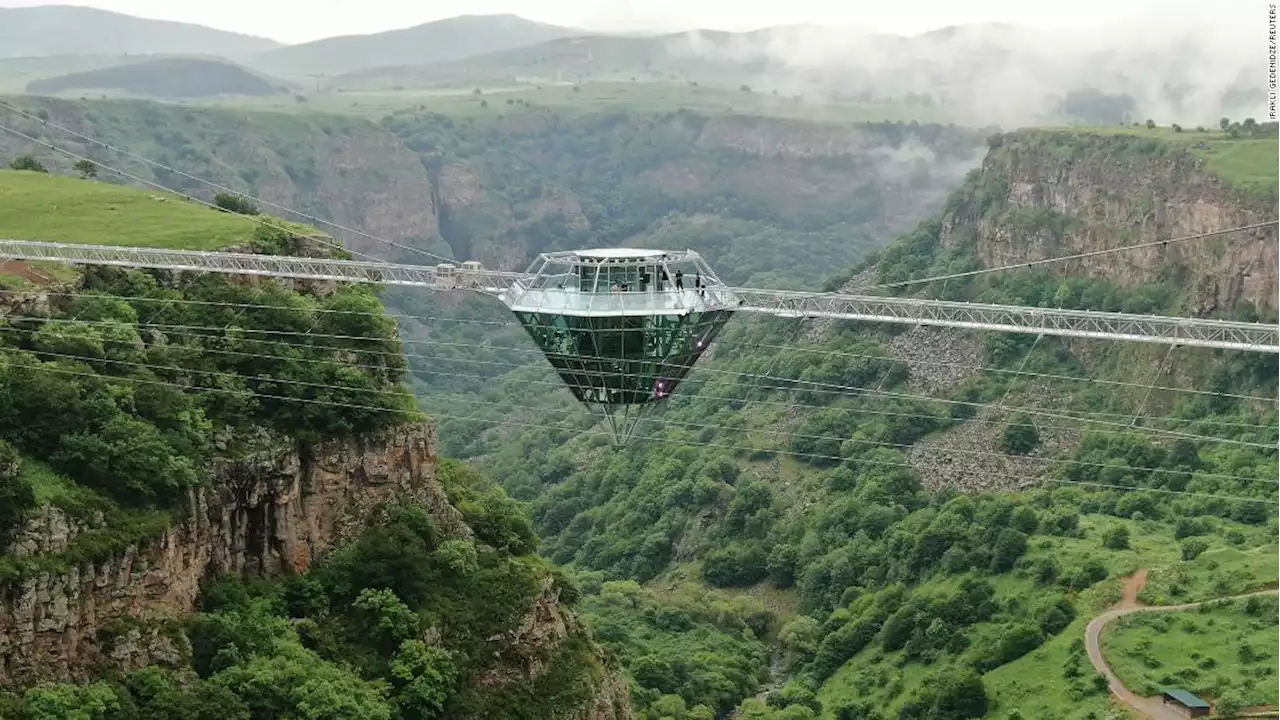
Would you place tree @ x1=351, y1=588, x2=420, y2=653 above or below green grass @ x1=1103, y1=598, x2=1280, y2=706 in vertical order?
above

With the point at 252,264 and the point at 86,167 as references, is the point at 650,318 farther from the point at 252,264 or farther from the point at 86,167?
the point at 86,167

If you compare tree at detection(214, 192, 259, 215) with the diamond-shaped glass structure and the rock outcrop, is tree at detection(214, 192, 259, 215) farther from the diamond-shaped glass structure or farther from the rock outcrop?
the diamond-shaped glass structure

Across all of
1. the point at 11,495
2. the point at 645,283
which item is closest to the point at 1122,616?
the point at 645,283

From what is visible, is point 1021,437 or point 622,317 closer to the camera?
point 622,317

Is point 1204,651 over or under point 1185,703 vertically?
over

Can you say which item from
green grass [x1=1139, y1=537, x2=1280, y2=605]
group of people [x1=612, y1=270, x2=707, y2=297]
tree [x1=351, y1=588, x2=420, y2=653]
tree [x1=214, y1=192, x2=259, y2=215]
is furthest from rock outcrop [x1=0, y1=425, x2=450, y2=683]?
green grass [x1=1139, y1=537, x2=1280, y2=605]

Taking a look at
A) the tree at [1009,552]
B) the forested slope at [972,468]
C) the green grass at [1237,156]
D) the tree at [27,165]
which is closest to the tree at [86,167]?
the tree at [27,165]
